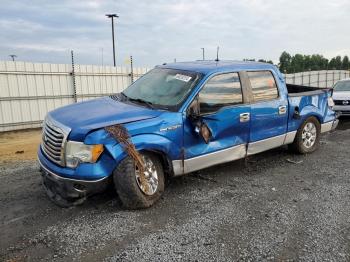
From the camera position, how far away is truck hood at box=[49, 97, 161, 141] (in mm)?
3954

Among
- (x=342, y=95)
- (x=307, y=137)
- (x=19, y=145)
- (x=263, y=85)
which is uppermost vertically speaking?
(x=263, y=85)

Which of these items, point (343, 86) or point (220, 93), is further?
point (343, 86)

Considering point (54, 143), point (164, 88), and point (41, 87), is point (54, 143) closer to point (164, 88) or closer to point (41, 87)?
point (164, 88)

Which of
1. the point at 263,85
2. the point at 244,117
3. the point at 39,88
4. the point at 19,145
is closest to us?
the point at 244,117

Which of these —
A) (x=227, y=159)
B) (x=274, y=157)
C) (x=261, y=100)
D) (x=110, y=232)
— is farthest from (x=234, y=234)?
(x=274, y=157)

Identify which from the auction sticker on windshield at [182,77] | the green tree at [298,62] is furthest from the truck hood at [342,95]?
the green tree at [298,62]

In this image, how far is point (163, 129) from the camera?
438cm

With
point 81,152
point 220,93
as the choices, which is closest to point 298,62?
point 220,93

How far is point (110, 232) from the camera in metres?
3.74

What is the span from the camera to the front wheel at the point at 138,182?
405 cm

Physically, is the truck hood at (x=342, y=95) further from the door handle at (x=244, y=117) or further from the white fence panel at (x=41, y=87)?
the white fence panel at (x=41, y=87)

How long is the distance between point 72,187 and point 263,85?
345cm

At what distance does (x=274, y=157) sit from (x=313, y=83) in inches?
743

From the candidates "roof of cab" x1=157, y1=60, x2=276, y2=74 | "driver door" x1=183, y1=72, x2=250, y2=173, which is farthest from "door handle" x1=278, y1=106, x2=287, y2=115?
"driver door" x1=183, y1=72, x2=250, y2=173
